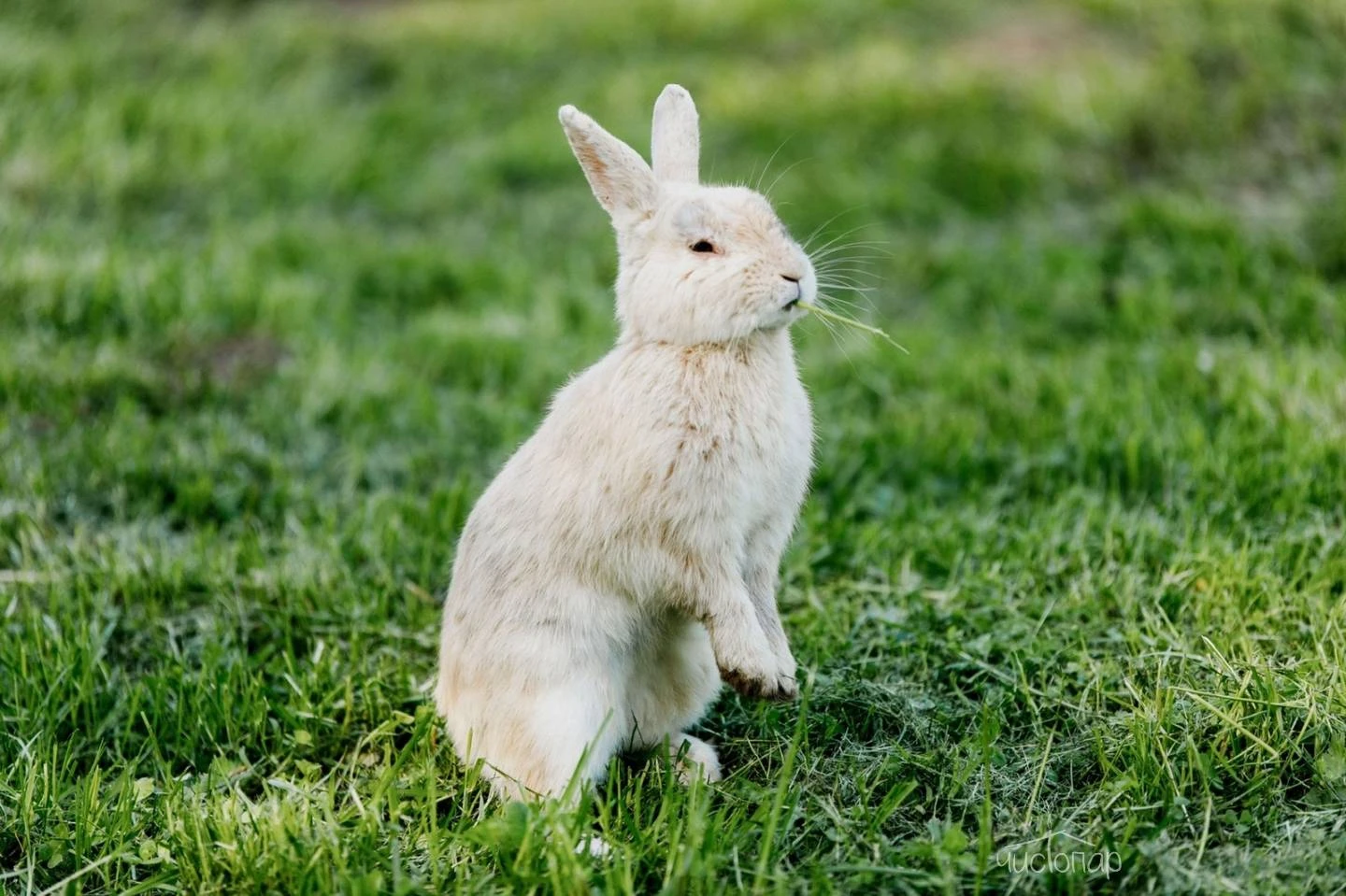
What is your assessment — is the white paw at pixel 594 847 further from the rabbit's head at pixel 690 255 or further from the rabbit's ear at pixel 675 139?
the rabbit's ear at pixel 675 139

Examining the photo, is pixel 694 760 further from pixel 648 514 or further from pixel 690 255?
pixel 690 255

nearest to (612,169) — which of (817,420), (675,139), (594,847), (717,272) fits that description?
(675,139)

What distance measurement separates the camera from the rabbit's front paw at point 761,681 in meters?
2.73

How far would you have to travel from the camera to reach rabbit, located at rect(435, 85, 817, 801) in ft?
8.93

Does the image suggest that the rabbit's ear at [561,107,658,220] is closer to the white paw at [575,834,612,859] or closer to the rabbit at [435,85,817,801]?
the rabbit at [435,85,817,801]

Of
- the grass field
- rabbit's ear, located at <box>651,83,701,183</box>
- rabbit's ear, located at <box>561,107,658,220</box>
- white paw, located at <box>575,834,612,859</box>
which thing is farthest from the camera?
rabbit's ear, located at <box>651,83,701,183</box>

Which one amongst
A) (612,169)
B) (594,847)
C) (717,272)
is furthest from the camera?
(612,169)

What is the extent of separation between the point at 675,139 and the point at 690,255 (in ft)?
1.44

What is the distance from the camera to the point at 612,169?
2.91m

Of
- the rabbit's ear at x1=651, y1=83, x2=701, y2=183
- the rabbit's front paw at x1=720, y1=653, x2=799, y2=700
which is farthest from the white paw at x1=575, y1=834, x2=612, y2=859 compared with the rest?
the rabbit's ear at x1=651, y1=83, x2=701, y2=183

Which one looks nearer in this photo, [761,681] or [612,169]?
[761,681]

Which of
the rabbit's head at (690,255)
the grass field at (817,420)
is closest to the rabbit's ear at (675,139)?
the rabbit's head at (690,255)

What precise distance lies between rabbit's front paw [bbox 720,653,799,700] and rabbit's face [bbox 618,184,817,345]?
2.26ft

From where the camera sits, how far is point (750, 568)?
2916 mm
